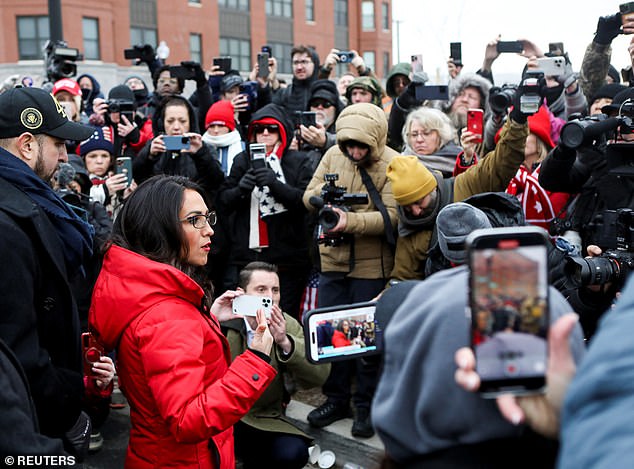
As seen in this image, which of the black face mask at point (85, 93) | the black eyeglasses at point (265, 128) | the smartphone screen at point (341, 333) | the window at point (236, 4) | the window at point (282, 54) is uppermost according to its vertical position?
the window at point (236, 4)

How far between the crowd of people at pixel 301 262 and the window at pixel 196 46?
30198mm

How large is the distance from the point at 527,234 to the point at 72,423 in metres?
2.23

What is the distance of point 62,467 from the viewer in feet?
7.07

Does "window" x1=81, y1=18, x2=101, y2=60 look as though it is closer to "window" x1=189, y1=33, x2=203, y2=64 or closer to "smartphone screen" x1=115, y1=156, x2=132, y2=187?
"window" x1=189, y1=33, x2=203, y2=64

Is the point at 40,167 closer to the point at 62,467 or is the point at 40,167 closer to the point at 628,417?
the point at 62,467

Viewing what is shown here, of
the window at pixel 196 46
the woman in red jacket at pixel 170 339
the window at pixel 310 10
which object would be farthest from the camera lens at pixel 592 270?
the window at pixel 310 10

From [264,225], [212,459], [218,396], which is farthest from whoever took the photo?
[264,225]

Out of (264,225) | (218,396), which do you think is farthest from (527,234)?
(264,225)

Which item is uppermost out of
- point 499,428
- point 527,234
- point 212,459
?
A: point 527,234

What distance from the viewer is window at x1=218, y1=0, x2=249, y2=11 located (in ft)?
122

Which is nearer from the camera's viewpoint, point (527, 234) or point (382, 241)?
point (527, 234)

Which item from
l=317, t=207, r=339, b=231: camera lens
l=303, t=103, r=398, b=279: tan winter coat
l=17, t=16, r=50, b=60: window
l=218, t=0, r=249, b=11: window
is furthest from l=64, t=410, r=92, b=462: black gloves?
l=218, t=0, r=249, b=11: window

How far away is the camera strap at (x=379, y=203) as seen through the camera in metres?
4.52

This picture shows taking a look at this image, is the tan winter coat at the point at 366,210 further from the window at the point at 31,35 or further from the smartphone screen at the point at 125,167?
the window at the point at 31,35
